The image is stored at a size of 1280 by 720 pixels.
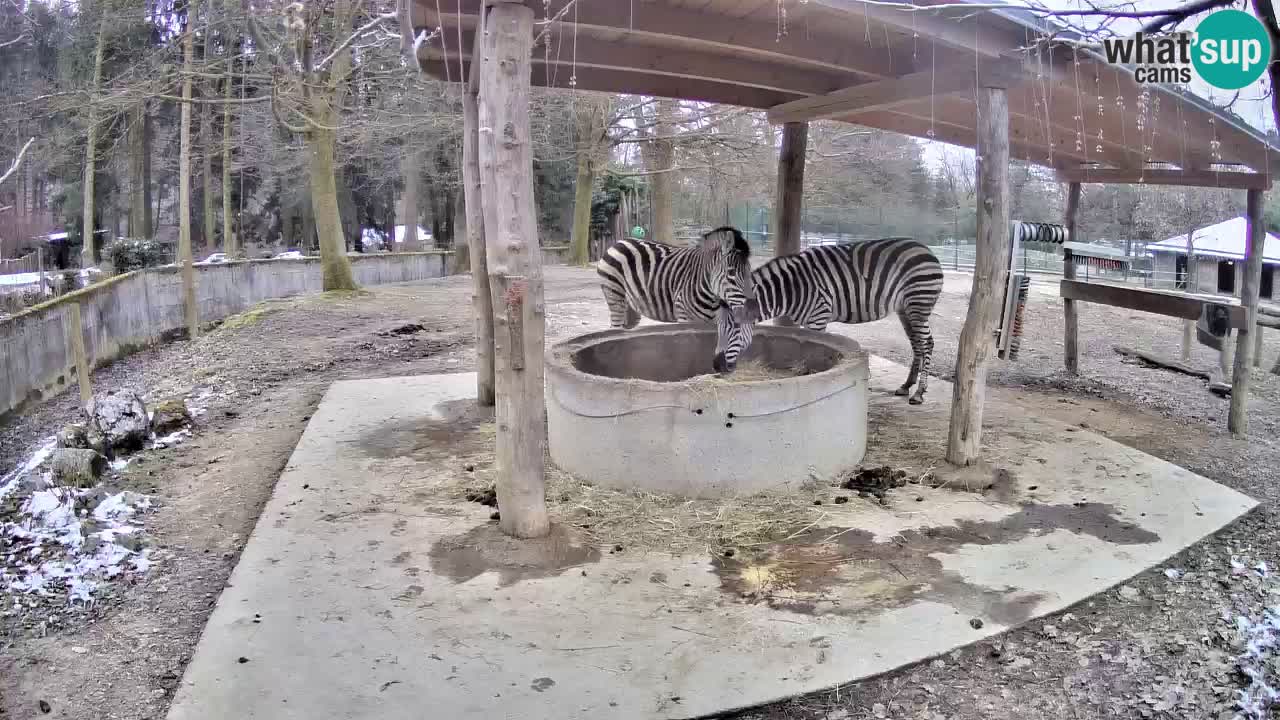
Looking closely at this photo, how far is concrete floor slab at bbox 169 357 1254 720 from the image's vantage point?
304 centimetres

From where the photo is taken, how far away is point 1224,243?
41.5ft

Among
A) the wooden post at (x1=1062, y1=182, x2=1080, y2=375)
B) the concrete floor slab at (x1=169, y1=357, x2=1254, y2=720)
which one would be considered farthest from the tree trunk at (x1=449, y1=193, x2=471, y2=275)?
the concrete floor slab at (x1=169, y1=357, x2=1254, y2=720)

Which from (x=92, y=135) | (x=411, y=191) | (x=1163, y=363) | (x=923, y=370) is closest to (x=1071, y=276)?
(x=1163, y=363)

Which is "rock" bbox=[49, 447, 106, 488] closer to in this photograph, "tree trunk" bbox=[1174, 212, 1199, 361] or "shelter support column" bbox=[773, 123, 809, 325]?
"shelter support column" bbox=[773, 123, 809, 325]

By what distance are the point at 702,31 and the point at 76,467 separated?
16.8ft

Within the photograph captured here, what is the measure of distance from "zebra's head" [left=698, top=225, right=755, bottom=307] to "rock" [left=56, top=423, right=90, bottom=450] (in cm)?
492

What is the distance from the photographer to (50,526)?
15.9 ft

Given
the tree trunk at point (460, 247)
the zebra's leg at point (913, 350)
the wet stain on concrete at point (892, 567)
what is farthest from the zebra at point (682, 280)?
the tree trunk at point (460, 247)

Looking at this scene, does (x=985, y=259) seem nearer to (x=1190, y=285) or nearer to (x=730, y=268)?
(x=730, y=268)

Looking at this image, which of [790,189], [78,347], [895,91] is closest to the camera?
[895,91]

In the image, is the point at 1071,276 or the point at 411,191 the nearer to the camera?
the point at 1071,276

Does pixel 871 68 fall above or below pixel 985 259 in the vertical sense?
above

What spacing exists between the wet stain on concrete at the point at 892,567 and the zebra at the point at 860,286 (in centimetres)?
274

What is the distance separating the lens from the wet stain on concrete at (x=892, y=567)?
3.71m
